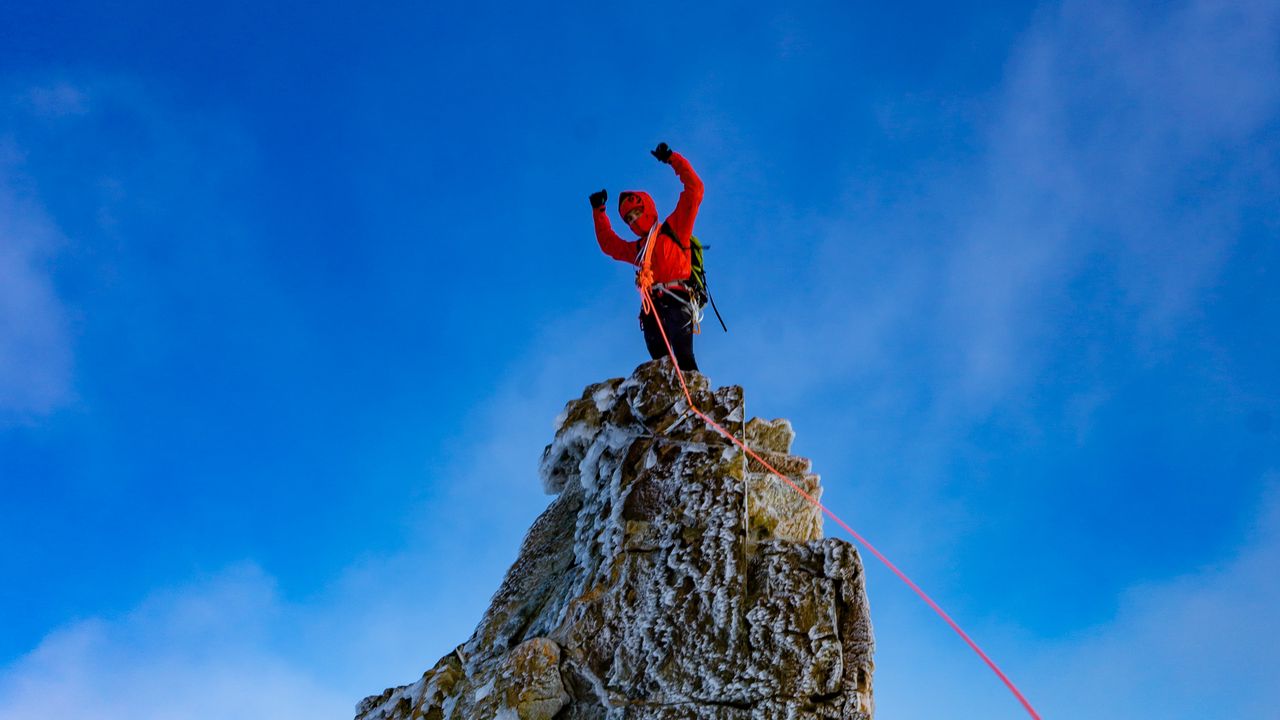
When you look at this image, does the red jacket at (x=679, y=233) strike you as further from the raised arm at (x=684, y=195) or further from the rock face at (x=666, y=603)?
the rock face at (x=666, y=603)

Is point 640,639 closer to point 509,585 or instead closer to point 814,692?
point 814,692

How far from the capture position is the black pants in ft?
30.3

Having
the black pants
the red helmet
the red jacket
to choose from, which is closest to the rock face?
the black pants

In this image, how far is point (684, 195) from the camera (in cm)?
919

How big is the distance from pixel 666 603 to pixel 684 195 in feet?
15.6

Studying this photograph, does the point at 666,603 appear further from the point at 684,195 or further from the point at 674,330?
the point at 684,195

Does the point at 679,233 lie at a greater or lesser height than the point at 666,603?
greater

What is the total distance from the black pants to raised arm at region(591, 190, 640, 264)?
34.9 inches

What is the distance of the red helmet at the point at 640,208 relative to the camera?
9.87 m

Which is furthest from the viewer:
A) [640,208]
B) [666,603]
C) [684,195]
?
[640,208]

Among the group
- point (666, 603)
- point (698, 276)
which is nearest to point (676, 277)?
point (698, 276)

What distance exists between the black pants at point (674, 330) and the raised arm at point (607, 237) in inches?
34.9

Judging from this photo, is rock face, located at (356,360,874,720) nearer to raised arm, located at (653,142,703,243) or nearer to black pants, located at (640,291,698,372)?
black pants, located at (640,291,698,372)

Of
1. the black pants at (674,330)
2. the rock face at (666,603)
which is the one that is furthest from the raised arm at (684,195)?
the rock face at (666,603)
